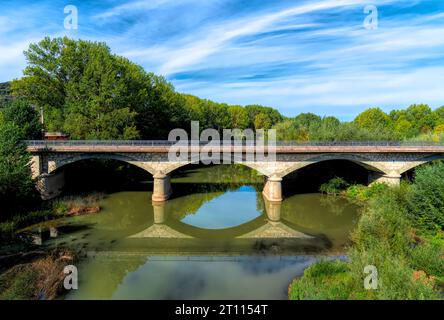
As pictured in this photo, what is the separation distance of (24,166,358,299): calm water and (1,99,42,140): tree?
11.2 m

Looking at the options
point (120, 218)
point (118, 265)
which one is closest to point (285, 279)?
point (118, 265)

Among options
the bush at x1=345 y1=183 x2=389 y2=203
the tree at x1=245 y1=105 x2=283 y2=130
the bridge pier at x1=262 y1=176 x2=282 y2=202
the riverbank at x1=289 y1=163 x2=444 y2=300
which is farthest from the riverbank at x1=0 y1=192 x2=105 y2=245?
the tree at x1=245 y1=105 x2=283 y2=130

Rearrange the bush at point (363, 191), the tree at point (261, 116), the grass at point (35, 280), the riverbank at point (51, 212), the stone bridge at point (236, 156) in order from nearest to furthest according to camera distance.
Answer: the grass at point (35, 280) < the riverbank at point (51, 212) < the stone bridge at point (236, 156) < the bush at point (363, 191) < the tree at point (261, 116)

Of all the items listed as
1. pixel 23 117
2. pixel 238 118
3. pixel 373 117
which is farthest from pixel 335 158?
pixel 238 118

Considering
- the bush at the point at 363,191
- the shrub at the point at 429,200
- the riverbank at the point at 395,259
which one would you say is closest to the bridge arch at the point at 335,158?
the bush at the point at 363,191

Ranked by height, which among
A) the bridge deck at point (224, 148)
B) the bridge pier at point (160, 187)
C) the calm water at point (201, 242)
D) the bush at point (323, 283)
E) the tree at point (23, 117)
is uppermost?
the tree at point (23, 117)

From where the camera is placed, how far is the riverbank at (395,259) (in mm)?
12055

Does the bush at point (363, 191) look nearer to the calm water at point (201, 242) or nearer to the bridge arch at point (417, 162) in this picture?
the calm water at point (201, 242)

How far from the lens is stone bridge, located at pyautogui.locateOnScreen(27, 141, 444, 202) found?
28.9 metres

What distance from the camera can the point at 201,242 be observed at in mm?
21266

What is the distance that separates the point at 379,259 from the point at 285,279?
4.70 metres

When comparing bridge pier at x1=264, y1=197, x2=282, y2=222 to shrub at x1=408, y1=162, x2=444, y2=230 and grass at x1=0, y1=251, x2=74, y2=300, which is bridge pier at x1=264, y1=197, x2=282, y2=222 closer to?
shrub at x1=408, y1=162, x2=444, y2=230

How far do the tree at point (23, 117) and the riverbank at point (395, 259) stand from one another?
31268 millimetres
